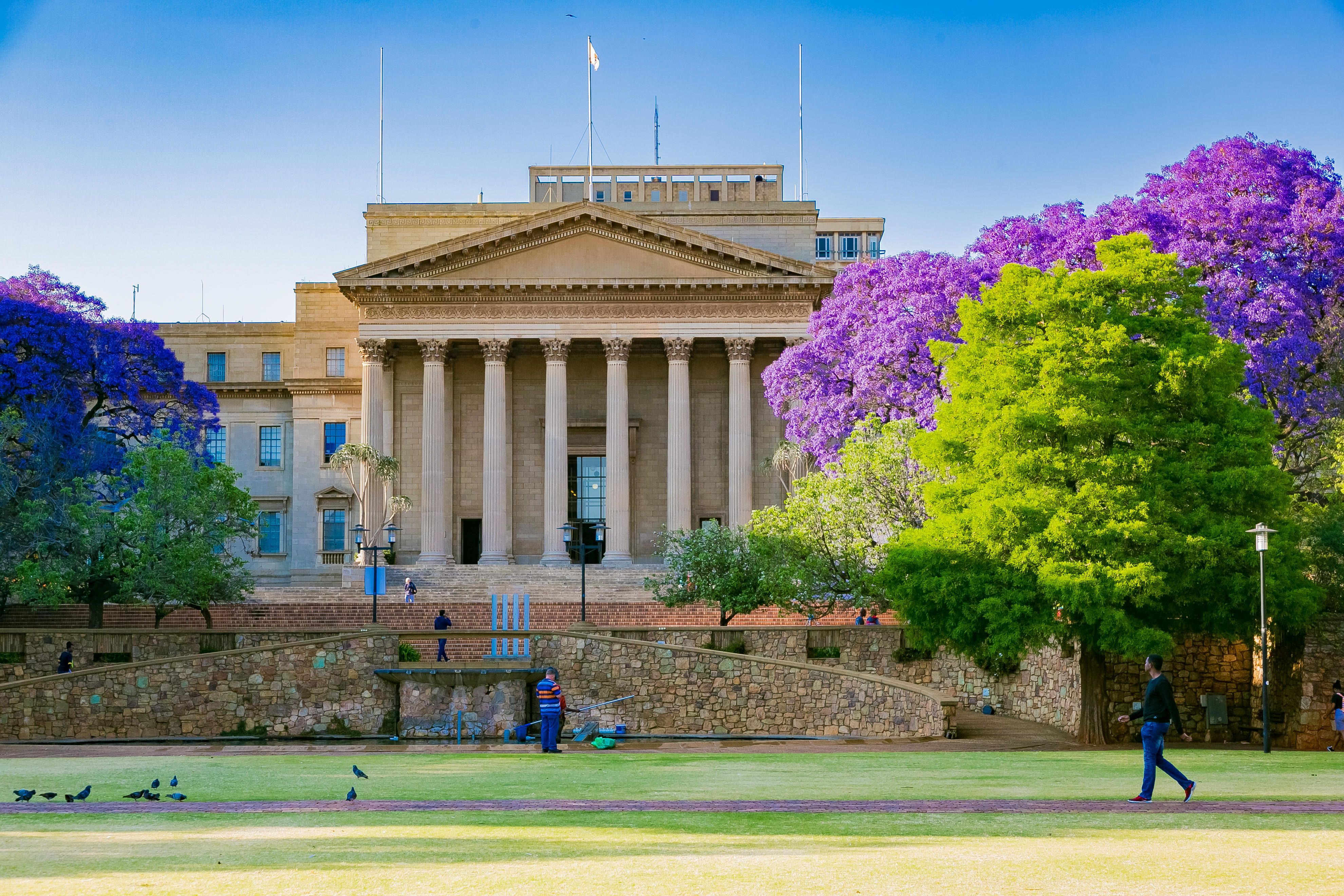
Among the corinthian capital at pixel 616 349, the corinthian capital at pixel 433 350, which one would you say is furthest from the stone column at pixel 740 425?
the corinthian capital at pixel 433 350

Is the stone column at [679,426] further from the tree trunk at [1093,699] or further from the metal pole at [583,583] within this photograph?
the tree trunk at [1093,699]

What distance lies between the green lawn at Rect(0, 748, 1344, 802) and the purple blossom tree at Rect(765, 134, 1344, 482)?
13.3 m

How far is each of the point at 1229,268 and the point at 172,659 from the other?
29.5 metres

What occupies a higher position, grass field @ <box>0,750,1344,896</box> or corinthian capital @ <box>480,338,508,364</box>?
corinthian capital @ <box>480,338,508,364</box>

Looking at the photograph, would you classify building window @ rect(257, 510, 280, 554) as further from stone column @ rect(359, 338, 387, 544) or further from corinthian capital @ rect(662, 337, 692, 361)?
corinthian capital @ rect(662, 337, 692, 361)

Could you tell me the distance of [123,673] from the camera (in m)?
35.9

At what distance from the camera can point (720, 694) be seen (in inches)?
1425

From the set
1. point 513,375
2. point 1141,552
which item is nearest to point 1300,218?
point 1141,552

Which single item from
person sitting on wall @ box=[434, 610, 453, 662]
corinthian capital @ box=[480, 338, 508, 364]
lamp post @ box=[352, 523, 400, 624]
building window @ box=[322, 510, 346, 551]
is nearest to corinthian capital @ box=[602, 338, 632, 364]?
corinthian capital @ box=[480, 338, 508, 364]

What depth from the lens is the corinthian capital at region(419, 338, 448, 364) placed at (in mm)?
63156

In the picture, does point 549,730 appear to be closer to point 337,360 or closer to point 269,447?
point 337,360

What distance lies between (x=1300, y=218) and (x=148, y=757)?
1242 inches

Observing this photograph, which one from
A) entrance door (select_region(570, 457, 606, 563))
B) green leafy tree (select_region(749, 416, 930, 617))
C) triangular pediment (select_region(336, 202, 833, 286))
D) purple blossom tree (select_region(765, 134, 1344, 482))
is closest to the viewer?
purple blossom tree (select_region(765, 134, 1344, 482))

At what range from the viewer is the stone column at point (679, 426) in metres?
62.8
